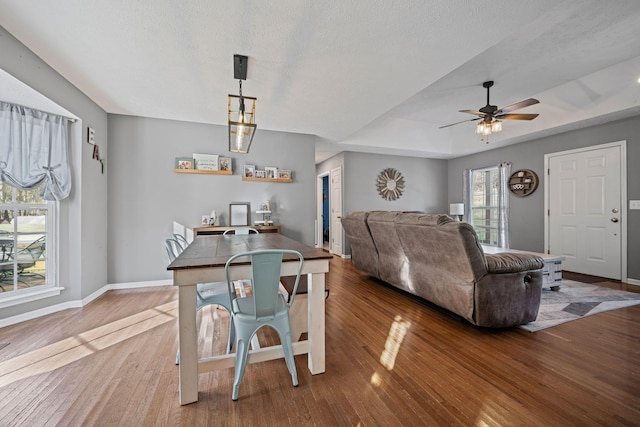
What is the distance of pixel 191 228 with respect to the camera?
13.4 feet

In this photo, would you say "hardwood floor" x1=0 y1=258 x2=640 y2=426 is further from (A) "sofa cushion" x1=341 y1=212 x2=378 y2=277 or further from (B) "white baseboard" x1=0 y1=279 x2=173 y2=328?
(A) "sofa cushion" x1=341 y1=212 x2=378 y2=277

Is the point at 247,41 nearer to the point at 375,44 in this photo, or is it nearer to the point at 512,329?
the point at 375,44

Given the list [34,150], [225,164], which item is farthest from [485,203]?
[34,150]

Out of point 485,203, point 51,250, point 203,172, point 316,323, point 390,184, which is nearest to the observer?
point 316,323

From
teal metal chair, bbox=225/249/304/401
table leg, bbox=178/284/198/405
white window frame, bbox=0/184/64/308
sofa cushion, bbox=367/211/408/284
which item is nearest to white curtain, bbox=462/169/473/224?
sofa cushion, bbox=367/211/408/284

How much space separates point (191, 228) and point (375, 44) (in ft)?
11.1

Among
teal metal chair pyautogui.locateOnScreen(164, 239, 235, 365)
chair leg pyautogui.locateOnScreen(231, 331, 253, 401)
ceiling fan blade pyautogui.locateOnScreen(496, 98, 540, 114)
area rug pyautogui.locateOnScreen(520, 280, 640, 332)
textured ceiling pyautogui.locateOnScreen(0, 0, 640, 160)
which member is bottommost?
area rug pyautogui.locateOnScreen(520, 280, 640, 332)

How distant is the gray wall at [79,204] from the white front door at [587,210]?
7015 mm

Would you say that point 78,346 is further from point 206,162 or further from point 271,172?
point 271,172

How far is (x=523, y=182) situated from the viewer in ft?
17.4

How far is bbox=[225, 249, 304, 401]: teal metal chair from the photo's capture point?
153cm

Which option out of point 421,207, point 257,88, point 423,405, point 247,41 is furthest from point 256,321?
point 421,207

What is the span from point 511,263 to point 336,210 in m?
4.43

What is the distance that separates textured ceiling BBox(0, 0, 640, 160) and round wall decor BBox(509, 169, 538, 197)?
99 cm
